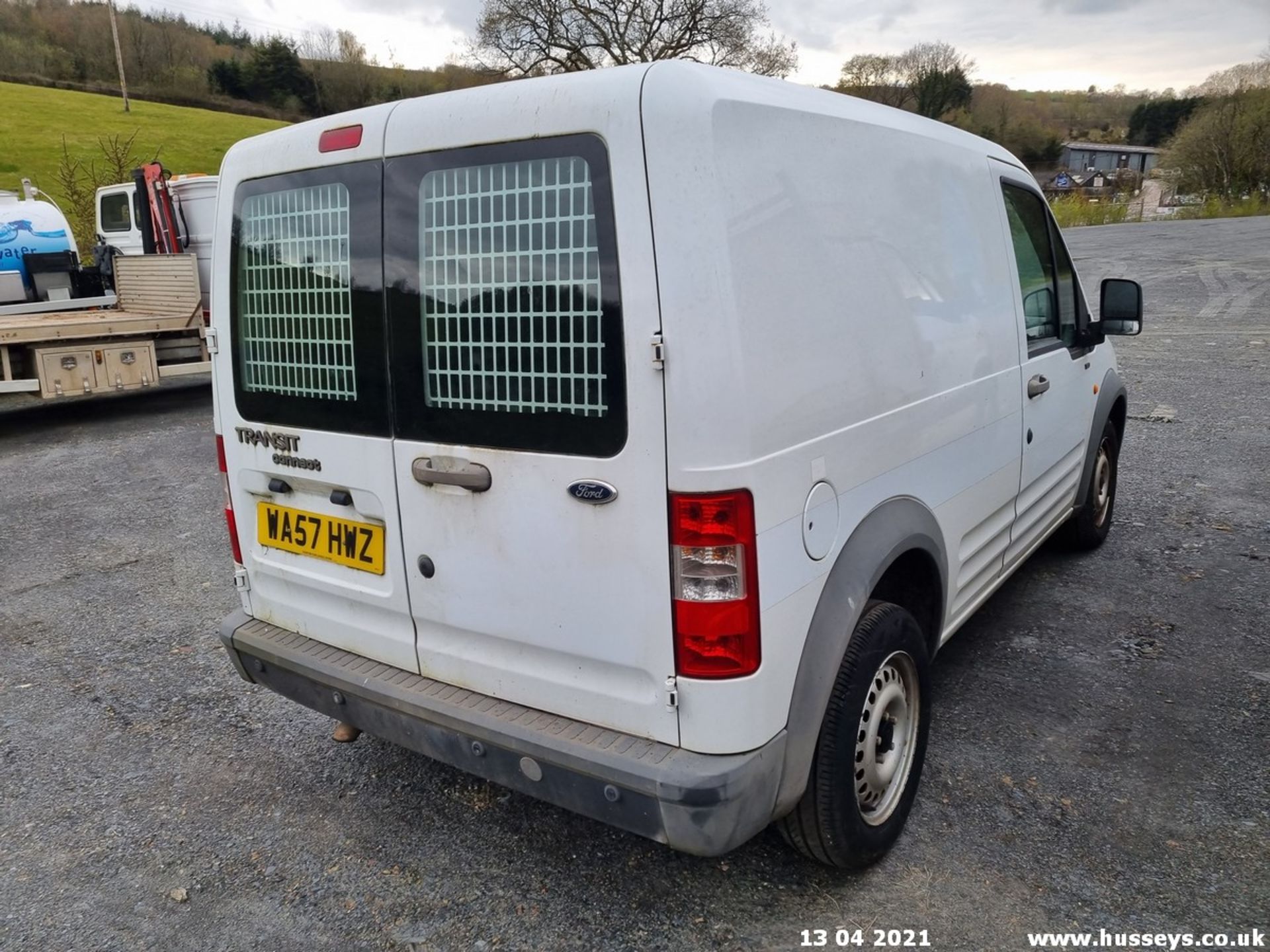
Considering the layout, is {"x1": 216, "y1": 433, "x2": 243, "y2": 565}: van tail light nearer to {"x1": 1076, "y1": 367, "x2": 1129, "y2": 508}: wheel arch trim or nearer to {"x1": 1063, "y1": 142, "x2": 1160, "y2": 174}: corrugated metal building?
{"x1": 1076, "y1": 367, "x2": 1129, "y2": 508}: wheel arch trim

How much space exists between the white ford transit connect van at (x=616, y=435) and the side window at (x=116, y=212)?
11.4 metres

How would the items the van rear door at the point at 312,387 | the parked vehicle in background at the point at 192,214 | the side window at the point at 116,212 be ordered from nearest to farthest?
the van rear door at the point at 312,387 → the parked vehicle in background at the point at 192,214 → the side window at the point at 116,212

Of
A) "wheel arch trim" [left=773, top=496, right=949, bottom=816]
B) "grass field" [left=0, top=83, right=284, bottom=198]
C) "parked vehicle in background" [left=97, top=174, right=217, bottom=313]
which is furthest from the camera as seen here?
"grass field" [left=0, top=83, right=284, bottom=198]

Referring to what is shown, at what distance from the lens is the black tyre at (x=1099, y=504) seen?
187 inches

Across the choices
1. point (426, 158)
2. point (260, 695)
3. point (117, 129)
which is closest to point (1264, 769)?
point (426, 158)

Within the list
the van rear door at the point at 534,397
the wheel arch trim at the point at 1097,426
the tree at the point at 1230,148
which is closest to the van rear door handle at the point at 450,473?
the van rear door at the point at 534,397

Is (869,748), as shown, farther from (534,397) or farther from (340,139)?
(340,139)

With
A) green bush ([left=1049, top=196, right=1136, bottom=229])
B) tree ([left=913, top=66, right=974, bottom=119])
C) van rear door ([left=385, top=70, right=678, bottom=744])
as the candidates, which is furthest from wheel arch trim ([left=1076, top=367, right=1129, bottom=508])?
tree ([left=913, top=66, right=974, bottom=119])

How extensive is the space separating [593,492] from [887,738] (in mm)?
1268

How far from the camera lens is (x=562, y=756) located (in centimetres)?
216

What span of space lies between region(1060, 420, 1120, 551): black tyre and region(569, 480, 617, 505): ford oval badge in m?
3.46

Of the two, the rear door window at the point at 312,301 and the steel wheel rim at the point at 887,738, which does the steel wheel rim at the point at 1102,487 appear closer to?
the steel wheel rim at the point at 887,738

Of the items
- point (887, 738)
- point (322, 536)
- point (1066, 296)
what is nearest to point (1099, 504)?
point (1066, 296)

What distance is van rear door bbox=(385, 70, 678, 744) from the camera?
200 centimetres
